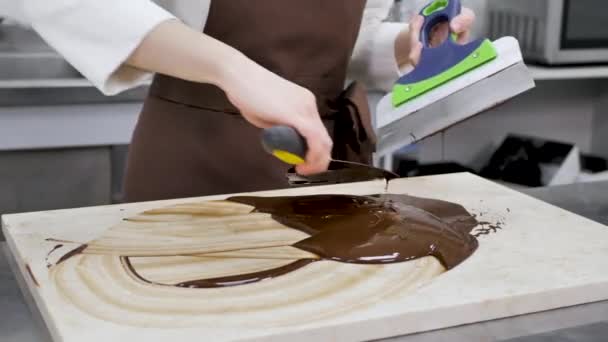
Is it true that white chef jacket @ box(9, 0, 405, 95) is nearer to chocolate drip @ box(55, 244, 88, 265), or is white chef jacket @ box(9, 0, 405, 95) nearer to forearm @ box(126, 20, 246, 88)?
forearm @ box(126, 20, 246, 88)

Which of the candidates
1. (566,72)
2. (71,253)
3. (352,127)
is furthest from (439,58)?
(566,72)

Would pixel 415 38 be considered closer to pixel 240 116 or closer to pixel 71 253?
pixel 240 116

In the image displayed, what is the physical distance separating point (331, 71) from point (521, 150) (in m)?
1.09

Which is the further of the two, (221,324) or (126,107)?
(126,107)

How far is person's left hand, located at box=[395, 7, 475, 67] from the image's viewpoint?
1037 millimetres

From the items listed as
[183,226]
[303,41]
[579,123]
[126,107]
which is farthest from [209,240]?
[579,123]

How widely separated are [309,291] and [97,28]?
319mm

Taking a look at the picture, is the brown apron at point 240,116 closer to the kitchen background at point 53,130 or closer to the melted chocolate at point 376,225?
the melted chocolate at point 376,225

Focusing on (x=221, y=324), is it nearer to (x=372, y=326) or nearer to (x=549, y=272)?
(x=372, y=326)

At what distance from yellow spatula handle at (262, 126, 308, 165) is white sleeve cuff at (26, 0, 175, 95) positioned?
0.50 ft

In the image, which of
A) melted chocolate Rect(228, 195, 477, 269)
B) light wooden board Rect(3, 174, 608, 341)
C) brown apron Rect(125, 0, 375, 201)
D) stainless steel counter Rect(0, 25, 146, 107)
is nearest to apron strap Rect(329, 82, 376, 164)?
brown apron Rect(125, 0, 375, 201)

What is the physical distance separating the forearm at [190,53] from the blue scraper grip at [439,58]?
0.33m

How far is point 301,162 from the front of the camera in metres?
0.80

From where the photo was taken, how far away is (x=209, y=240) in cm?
85
